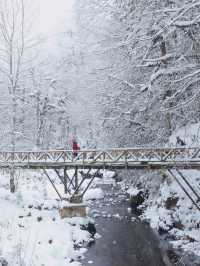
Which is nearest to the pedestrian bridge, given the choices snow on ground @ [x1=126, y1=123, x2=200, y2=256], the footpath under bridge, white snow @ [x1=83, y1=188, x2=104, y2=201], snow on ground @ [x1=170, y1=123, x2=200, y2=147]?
the footpath under bridge

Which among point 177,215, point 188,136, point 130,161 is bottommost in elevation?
point 177,215

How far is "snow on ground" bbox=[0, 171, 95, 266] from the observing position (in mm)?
13123

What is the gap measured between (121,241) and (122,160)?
3.70 metres

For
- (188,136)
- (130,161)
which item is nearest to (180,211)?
(130,161)

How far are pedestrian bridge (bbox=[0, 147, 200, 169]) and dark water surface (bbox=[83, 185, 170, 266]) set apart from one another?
3053 mm

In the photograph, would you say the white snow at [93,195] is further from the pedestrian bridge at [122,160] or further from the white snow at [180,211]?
the pedestrian bridge at [122,160]

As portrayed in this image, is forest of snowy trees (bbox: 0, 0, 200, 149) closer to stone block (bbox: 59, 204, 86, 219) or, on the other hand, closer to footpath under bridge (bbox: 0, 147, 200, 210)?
footpath under bridge (bbox: 0, 147, 200, 210)

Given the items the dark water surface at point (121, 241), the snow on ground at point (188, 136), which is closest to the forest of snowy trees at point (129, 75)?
the snow on ground at point (188, 136)

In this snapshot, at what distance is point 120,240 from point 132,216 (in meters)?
4.14

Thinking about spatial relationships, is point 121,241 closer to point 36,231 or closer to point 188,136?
point 36,231

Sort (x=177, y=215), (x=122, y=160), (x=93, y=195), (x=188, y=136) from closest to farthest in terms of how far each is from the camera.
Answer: (x=177, y=215) → (x=122, y=160) → (x=188, y=136) → (x=93, y=195)

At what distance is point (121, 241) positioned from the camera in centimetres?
1720

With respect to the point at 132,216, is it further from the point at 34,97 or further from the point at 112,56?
the point at 34,97

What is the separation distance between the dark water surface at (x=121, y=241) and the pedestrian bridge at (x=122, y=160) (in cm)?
305
